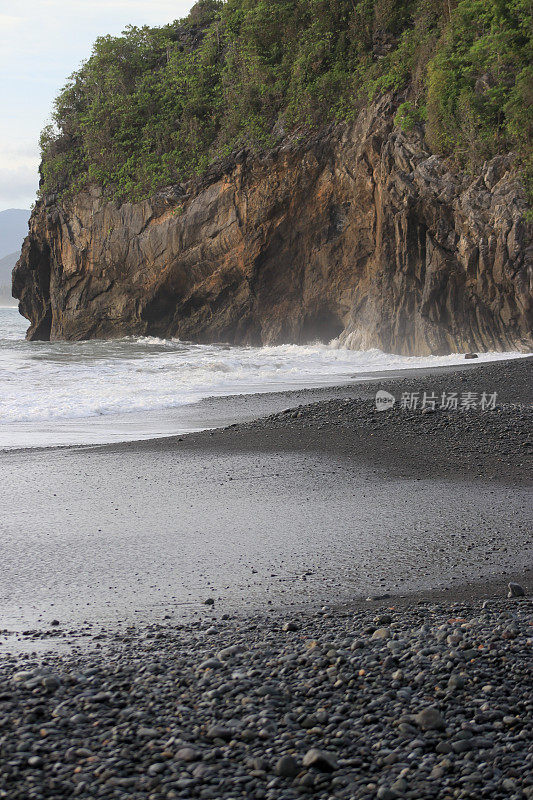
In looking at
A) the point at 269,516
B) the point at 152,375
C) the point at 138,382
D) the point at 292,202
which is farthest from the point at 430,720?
the point at 292,202

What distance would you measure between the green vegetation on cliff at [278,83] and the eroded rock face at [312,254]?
30.8 inches

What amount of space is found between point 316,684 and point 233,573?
4.72 ft

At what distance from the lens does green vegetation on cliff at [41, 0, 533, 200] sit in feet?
53.7

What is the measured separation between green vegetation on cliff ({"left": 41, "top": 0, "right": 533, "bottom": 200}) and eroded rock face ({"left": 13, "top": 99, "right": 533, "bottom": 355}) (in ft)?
2.57

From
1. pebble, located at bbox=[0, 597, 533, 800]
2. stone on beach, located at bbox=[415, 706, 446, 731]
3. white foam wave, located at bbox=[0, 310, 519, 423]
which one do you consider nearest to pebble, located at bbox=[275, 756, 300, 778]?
pebble, located at bbox=[0, 597, 533, 800]

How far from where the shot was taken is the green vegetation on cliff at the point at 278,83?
16.4m

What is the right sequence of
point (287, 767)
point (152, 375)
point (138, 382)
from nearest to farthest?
point (287, 767) → point (138, 382) → point (152, 375)

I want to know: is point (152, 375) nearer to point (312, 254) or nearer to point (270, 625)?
point (312, 254)

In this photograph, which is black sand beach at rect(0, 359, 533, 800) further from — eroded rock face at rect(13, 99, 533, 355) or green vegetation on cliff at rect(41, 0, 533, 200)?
green vegetation on cliff at rect(41, 0, 533, 200)

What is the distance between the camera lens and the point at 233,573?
154 inches

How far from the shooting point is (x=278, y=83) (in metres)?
23.0

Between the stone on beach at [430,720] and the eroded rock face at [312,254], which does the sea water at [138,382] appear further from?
the stone on beach at [430,720]

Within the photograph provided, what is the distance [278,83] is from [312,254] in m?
5.75

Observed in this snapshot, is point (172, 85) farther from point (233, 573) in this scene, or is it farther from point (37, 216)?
point (233, 573)
